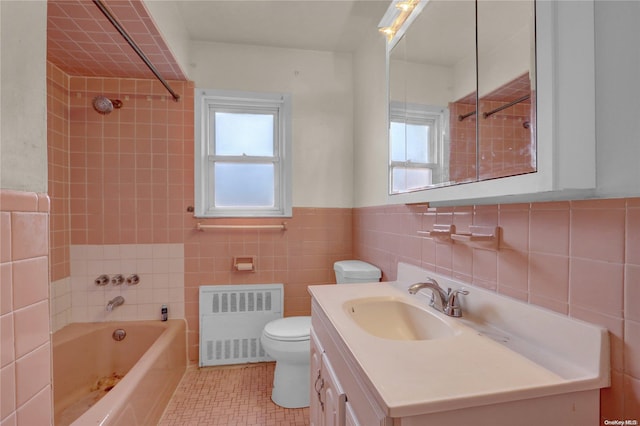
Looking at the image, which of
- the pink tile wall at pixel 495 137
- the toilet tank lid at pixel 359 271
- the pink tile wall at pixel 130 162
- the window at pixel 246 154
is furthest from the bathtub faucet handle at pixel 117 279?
the pink tile wall at pixel 495 137

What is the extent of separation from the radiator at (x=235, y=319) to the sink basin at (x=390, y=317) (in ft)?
3.78

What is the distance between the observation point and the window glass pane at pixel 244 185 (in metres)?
2.38

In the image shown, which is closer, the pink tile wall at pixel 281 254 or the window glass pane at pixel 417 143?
the window glass pane at pixel 417 143

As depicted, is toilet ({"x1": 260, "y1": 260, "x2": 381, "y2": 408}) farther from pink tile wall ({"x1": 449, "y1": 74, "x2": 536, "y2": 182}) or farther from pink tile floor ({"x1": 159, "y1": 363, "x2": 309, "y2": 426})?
pink tile wall ({"x1": 449, "y1": 74, "x2": 536, "y2": 182})

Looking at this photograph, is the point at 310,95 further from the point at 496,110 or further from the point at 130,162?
the point at 496,110

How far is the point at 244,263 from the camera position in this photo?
2.24 meters

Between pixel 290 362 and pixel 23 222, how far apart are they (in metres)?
1.51

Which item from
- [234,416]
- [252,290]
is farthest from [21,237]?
[252,290]

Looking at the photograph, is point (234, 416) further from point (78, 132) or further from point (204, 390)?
point (78, 132)

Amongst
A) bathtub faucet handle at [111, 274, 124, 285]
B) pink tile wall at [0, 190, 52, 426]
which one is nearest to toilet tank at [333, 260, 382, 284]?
pink tile wall at [0, 190, 52, 426]

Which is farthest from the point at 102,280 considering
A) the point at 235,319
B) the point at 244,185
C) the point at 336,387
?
the point at 336,387

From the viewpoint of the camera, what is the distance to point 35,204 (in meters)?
0.65

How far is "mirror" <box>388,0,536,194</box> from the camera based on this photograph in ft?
2.53

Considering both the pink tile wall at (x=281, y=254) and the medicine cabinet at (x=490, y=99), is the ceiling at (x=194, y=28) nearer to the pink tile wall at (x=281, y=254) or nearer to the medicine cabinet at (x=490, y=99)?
the medicine cabinet at (x=490, y=99)
